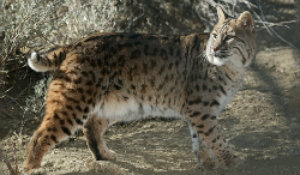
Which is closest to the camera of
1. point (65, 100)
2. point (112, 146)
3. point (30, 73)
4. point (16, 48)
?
point (65, 100)

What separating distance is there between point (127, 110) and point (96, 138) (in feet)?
1.63

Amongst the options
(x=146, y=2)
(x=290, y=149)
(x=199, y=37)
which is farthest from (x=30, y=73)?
(x=290, y=149)

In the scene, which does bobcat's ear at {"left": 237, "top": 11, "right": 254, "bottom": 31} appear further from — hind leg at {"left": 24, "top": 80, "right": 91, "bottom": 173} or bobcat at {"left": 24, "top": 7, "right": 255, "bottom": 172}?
hind leg at {"left": 24, "top": 80, "right": 91, "bottom": 173}

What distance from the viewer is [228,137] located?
5.93m

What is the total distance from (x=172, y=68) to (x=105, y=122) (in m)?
0.99

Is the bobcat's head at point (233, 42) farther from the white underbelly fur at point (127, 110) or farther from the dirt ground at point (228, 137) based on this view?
the dirt ground at point (228, 137)

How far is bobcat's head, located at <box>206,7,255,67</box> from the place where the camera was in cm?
495

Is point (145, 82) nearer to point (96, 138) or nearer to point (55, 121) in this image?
point (96, 138)

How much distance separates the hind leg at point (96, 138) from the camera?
5320 mm

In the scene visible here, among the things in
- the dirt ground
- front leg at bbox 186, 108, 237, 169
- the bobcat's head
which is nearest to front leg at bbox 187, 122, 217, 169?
front leg at bbox 186, 108, 237, 169

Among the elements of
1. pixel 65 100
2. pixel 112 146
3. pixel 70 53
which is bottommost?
pixel 112 146

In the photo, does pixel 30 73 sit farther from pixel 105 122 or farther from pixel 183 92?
pixel 183 92

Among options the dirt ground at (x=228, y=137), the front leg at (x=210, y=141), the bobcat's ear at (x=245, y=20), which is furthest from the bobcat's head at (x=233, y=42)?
the dirt ground at (x=228, y=137)

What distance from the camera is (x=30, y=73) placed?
22.9 ft
